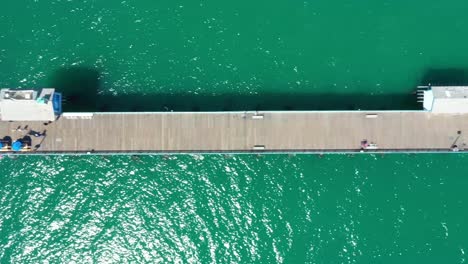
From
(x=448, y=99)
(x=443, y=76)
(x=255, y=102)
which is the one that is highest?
(x=443, y=76)

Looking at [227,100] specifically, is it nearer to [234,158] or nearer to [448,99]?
[234,158]

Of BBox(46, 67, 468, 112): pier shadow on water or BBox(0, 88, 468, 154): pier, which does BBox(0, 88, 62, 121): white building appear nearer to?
BBox(0, 88, 468, 154): pier

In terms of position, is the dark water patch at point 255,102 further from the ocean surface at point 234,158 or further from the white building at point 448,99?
the white building at point 448,99

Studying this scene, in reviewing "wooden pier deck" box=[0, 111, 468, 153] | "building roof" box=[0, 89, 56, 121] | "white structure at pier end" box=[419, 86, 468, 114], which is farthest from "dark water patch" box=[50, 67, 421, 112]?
"building roof" box=[0, 89, 56, 121]

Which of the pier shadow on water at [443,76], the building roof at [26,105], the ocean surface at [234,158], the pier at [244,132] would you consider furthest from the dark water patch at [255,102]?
the building roof at [26,105]

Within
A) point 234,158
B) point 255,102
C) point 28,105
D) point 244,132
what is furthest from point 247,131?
point 28,105

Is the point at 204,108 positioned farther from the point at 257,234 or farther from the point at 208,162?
the point at 257,234

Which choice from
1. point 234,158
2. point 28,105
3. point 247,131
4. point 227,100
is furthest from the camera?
point 227,100
